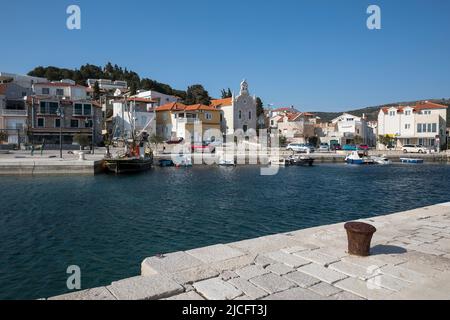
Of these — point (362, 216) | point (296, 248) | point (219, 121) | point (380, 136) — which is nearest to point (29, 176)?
point (362, 216)

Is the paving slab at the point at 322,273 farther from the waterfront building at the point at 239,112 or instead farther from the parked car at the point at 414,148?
the parked car at the point at 414,148

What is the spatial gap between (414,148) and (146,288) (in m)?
81.6

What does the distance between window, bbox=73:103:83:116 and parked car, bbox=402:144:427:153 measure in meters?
65.6

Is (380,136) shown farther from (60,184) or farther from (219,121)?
(60,184)

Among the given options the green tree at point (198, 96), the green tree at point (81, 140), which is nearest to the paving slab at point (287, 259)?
the green tree at point (81, 140)

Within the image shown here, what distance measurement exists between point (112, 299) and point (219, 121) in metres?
68.9

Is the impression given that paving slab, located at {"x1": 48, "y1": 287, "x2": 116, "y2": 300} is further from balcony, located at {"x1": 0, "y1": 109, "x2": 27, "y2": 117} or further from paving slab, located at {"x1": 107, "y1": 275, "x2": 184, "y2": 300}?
balcony, located at {"x1": 0, "y1": 109, "x2": 27, "y2": 117}

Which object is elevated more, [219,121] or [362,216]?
[219,121]

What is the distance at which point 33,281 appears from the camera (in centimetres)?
1019

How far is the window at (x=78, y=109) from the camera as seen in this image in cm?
6172

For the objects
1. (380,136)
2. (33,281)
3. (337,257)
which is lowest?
(33,281)

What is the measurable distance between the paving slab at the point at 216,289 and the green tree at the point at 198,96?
86135 millimetres

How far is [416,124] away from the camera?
77.5 metres

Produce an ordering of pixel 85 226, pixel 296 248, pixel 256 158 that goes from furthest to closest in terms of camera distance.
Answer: pixel 256 158
pixel 85 226
pixel 296 248
